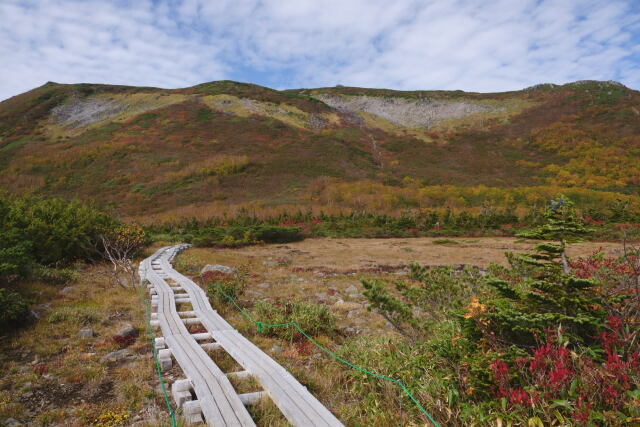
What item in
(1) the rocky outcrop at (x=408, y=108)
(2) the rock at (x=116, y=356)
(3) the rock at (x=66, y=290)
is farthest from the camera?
(1) the rocky outcrop at (x=408, y=108)

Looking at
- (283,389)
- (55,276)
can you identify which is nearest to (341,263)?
(55,276)

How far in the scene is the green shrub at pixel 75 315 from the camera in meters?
7.16

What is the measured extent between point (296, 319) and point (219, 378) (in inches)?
106

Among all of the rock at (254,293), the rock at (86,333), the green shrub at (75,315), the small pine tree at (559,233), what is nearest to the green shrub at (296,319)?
Result: the rock at (254,293)

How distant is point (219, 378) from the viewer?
4359 mm

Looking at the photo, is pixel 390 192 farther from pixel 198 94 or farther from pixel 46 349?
pixel 198 94

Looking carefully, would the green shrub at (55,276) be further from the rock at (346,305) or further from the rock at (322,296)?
the rock at (346,305)

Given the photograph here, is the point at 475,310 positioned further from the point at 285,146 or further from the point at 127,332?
the point at 285,146

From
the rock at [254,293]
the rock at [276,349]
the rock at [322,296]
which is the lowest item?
the rock at [322,296]

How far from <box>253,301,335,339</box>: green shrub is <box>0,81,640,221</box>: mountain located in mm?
31274

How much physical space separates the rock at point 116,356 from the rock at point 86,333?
1.07 metres

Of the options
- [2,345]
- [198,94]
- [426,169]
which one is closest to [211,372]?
[2,345]

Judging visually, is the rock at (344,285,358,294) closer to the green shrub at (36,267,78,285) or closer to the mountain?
the green shrub at (36,267,78,285)

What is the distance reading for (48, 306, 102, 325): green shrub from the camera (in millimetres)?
7156
